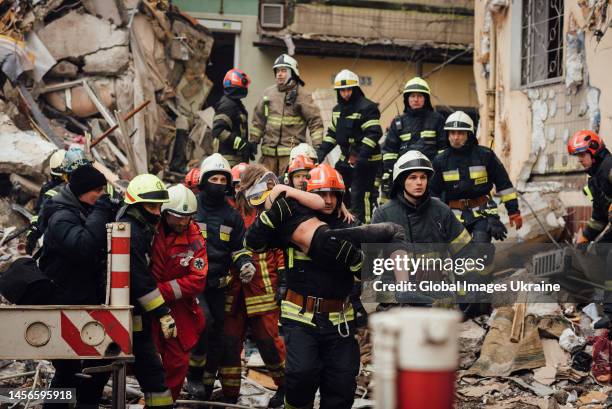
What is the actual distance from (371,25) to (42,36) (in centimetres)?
796

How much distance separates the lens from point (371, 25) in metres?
20.3

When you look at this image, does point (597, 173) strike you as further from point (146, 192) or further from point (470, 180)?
point (146, 192)

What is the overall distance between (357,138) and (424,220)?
4.11m

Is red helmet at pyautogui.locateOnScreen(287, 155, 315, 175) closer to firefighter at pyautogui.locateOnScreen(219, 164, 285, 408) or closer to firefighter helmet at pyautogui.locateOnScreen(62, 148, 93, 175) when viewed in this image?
firefighter at pyautogui.locateOnScreen(219, 164, 285, 408)

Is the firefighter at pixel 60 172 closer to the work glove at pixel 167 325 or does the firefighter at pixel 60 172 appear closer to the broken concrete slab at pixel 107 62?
the work glove at pixel 167 325

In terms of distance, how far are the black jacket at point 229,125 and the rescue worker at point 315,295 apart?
5.09m

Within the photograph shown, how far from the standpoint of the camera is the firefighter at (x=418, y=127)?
408 inches

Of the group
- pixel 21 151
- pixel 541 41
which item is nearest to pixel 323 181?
pixel 21 151

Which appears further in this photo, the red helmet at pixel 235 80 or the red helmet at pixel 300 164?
the red helmet at pixel 235 80

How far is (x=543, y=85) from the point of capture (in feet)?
43.9

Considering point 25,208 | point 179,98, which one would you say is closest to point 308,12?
point 179,98

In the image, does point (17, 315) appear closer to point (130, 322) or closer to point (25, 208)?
point (130, 322)

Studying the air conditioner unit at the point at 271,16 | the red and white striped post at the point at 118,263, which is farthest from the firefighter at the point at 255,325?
the air conditioner unit at the point at 271,16

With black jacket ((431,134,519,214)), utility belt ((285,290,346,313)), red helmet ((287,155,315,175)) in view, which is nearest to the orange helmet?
utility belt ((285,290,346,313))
